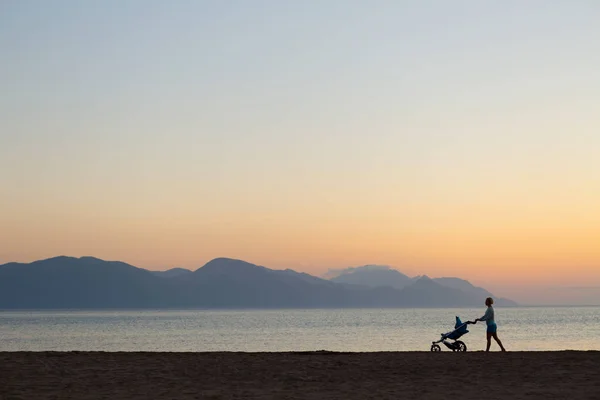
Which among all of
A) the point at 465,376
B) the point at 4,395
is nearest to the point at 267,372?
the point at 465,376

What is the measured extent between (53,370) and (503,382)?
10.4m

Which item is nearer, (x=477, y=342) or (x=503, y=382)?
(x=503, y=382)

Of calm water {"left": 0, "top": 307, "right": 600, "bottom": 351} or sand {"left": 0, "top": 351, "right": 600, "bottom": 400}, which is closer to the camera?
sand {"left": 0, "top": 351, "right": 600, "bottom": 400}

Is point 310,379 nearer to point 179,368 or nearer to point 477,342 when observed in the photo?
point 179,368

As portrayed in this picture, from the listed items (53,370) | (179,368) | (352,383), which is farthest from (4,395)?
(352,383)

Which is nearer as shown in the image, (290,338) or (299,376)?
(299,376)

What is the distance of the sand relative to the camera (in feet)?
48.6

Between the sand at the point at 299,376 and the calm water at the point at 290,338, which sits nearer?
the sand at the point at 299,376

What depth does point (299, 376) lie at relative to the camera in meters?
17.6

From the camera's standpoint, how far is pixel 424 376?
690 inches

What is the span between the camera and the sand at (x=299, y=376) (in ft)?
48.6

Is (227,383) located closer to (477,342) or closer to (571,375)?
(571,375)

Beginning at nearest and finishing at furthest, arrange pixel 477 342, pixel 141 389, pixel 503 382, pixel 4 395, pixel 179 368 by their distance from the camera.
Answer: pixel 4 395 → pixel 141 389 → pixel 503 382 → pixel 179 368 → pixel 477 342

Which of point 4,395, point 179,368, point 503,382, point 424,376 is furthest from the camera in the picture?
point 179,368
